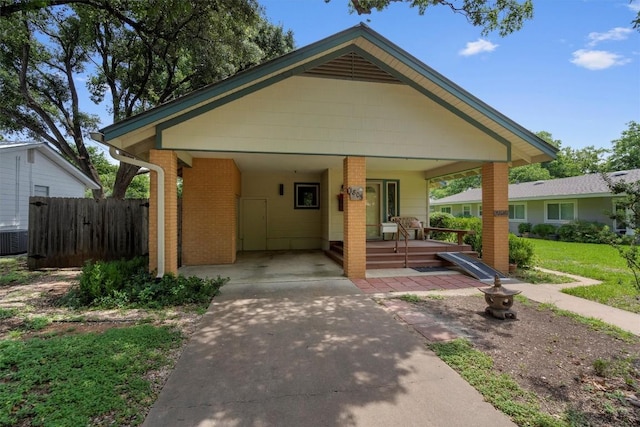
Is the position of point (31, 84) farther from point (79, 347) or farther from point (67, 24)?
point (79, 347)

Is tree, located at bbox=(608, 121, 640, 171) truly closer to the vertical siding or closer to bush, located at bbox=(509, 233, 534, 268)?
bush, located at bbox=(509, 233, 534, 268)

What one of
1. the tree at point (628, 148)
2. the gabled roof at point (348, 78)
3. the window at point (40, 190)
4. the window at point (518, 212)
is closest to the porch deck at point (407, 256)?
the gabled roof at point (348, 78)

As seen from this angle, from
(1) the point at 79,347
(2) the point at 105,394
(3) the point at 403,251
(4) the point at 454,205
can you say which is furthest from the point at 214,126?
(4) the point at 454,205

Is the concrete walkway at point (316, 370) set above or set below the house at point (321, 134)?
below

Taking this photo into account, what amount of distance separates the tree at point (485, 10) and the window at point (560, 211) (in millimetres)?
16381

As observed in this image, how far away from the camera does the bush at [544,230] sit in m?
18.2

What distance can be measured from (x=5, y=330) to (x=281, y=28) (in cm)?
1426

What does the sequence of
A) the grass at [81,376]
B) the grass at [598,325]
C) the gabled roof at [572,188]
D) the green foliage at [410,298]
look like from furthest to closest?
the gabled roof at [572,188] → the green foliage at [410,298] → the grass at [598,325] → the grass at [81,376]

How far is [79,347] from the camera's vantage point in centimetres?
351

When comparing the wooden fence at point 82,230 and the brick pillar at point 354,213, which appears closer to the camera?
the brick pillar at point 354,213

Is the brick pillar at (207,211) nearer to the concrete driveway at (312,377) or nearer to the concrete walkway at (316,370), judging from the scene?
the concrete walkway at (316,370)

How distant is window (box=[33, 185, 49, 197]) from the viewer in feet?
42.3

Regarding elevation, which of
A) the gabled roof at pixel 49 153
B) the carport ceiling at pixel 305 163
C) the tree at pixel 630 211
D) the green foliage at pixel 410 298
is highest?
the gabled roof at pixel 49 153

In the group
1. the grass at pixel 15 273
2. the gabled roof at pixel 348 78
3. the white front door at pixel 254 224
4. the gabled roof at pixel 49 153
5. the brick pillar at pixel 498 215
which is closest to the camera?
the gabled roof at pixel 348 78
